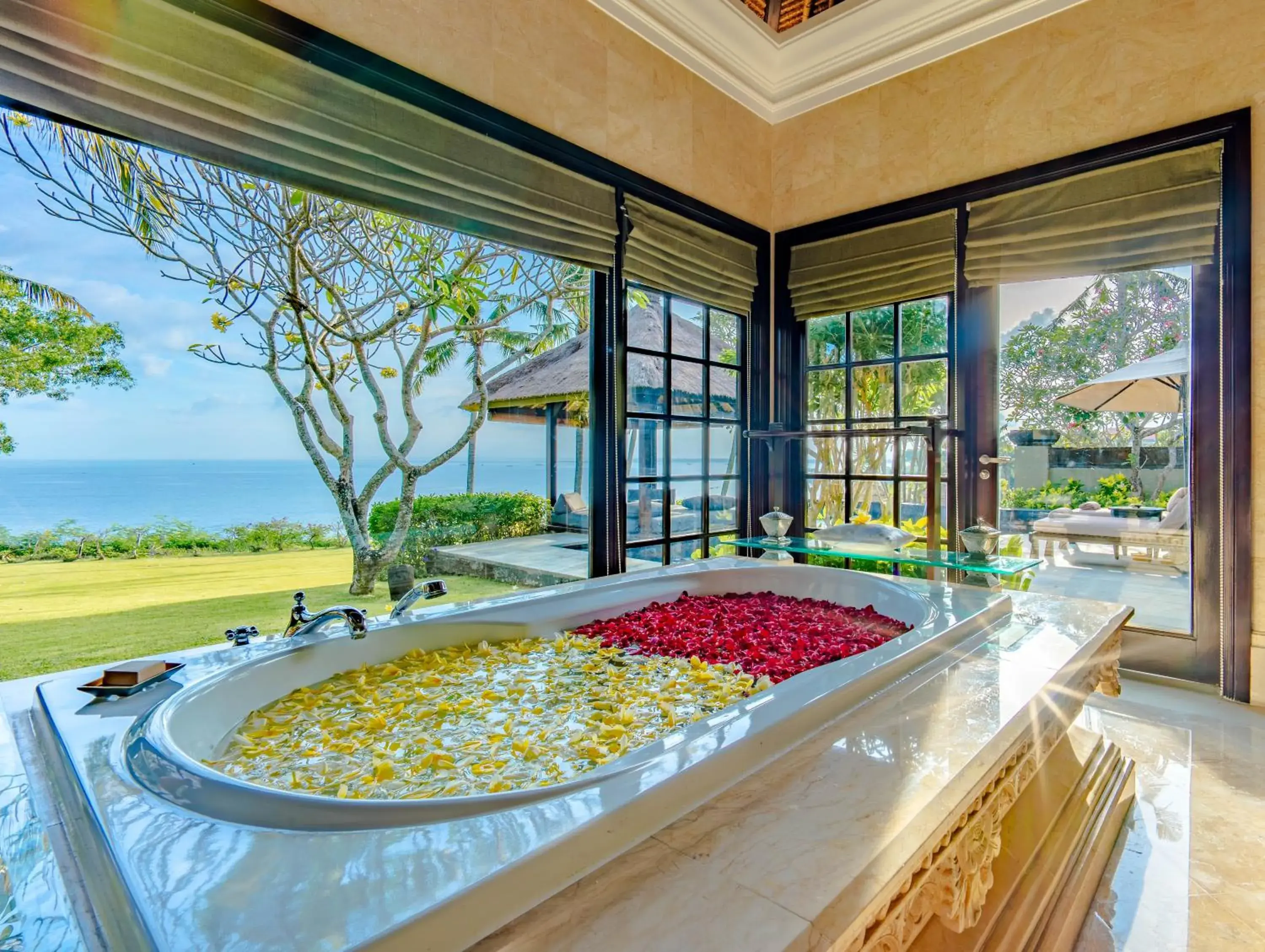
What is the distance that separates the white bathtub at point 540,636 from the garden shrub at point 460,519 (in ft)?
13.9

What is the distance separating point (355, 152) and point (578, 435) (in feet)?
14.7

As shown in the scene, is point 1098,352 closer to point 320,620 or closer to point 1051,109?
point 1051,109

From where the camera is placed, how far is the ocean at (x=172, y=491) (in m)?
3.40

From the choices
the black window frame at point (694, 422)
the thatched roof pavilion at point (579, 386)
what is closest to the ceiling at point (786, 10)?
the black window frame at point (694, 422)

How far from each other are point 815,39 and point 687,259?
1281mm

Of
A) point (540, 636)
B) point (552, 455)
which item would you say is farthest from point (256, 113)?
point (552, 455)

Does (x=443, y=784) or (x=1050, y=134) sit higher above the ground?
(x=1050, y=134)

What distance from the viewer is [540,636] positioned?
199 centimetres

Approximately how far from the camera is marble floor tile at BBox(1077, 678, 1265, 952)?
4.32ft

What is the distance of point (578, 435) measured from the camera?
642 cm

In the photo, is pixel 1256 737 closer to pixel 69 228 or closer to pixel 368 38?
pixel 368 38

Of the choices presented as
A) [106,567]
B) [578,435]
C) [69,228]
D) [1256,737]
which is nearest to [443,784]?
[1256,737]

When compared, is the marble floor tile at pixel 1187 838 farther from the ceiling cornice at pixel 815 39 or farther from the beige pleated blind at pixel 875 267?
the ceiling cornice at pixel 815 39

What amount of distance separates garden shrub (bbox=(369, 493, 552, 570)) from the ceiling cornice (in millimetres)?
4334
